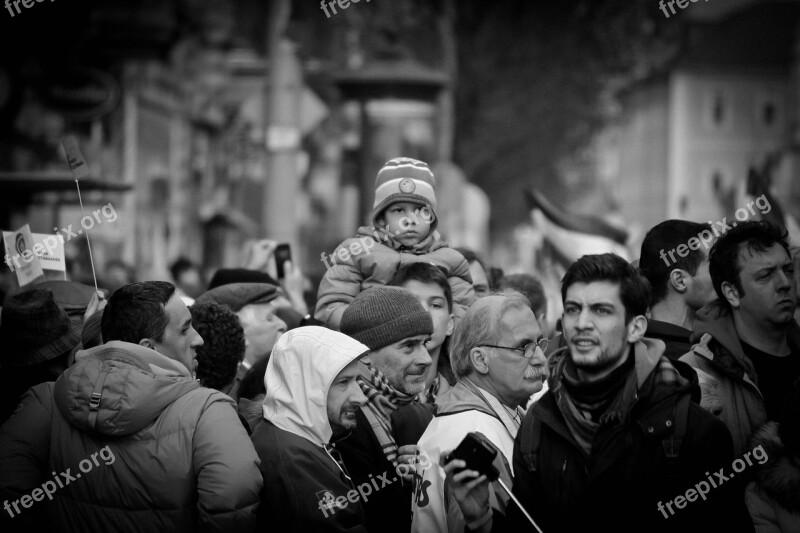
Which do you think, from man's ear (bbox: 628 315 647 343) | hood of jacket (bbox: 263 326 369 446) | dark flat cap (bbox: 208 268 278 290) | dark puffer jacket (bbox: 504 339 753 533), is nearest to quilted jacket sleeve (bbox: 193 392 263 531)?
hood of jacket (bbox: 263 326 369 446)

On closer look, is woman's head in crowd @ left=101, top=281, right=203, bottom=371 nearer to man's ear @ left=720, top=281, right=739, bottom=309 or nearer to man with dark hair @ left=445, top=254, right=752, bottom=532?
man with dark hair @ left=445, top=254, right=752, bottom=532

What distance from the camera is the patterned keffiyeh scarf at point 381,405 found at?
16.9 ft

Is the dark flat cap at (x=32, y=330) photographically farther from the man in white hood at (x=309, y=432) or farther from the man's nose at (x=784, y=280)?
the man's nose at (x=784, y=280)

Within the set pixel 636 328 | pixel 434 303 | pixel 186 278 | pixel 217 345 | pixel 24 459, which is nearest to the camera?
pixel 636 328

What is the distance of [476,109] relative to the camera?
3391 cm

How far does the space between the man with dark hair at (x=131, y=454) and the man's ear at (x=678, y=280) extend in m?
2.51

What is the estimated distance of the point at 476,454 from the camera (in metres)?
4.14

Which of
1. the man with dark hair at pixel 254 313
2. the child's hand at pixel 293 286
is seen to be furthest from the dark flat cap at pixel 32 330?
the child's hand at pixel 293 286

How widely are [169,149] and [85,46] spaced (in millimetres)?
9599

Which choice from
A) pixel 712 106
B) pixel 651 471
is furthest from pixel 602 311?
pixel 712 106

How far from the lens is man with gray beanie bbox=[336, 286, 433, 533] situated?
5.07m

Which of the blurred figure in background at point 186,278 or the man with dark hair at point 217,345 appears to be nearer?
the man with dark hair at point 217,345

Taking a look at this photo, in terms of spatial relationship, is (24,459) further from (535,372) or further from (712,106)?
(712,106)

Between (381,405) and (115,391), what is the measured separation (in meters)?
1.28
